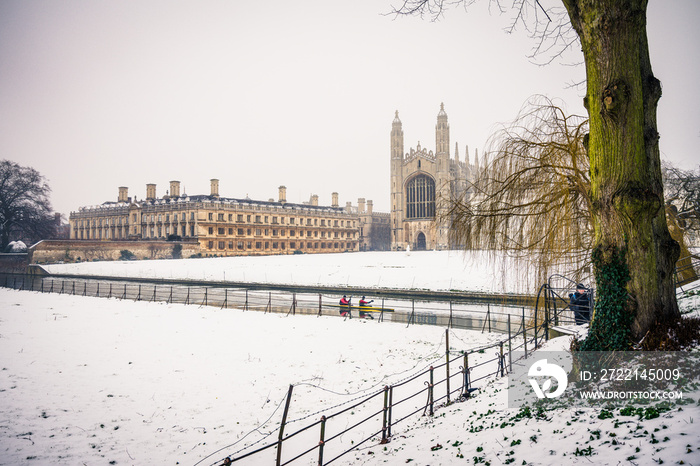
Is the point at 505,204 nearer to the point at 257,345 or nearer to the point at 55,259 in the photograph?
the point at 257,345

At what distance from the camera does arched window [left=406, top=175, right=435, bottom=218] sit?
82688mm

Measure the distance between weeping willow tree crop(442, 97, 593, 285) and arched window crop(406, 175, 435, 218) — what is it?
73.6 m

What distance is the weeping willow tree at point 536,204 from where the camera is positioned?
7.80 m

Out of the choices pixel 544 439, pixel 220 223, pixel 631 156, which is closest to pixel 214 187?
pixel 220 223

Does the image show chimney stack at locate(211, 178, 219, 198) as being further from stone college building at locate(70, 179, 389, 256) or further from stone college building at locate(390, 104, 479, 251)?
stone college building at locate(390, 104, 479, 251)

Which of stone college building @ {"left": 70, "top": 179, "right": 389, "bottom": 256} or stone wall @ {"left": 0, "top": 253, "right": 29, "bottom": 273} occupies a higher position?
stone college building @ {"left": 70, "top": 179, "right": 389, "bottom": 256}

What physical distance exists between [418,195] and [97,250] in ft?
186

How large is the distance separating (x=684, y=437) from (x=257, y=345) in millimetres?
11052

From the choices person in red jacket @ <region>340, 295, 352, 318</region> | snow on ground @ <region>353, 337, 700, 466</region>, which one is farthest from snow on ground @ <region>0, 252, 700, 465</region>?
person in red jacket @ <region>340, 295, 352, 318</region>

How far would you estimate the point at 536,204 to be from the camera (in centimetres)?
805

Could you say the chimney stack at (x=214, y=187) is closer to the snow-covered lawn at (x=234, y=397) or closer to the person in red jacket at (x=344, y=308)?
the snow-covered lawn at (x=234, y=397)

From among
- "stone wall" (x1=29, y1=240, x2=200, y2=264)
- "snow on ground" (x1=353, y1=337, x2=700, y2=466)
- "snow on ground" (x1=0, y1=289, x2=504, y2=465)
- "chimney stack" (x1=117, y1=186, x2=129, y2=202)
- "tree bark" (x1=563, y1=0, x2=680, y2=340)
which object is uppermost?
"chimney stack" (x1=117, y1=186, x2=129, y2=202)

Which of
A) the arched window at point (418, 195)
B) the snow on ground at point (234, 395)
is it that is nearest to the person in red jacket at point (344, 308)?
the snow on ground at point (234, 395)

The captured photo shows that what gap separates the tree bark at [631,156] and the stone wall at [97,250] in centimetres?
5360
